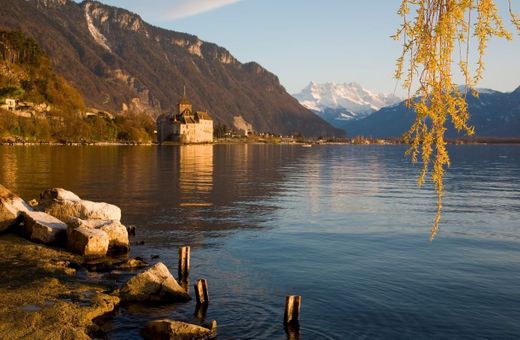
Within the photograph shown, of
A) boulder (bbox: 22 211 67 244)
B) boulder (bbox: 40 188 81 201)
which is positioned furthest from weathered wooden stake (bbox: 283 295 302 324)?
boulder (bbox: 40 188 81 201)

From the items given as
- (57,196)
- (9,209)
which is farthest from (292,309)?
(57,196)

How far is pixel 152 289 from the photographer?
20.4m

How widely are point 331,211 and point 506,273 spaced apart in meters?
22.4

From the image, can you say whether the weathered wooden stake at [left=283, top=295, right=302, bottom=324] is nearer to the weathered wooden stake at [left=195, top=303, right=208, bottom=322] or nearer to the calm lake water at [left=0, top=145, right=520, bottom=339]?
the calm lake water at [left=0, top=145, right=520, bottom=339]

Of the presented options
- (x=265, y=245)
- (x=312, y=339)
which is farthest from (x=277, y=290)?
(x=265, y=245)

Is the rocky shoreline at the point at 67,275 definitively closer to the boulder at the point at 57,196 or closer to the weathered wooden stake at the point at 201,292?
the boulder at the point at 57,196

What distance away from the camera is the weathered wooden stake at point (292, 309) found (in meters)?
18.4

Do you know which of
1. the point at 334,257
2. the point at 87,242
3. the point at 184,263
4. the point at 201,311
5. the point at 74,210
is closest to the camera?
the point at 201,311

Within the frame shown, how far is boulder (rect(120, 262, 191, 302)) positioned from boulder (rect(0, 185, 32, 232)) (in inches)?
526

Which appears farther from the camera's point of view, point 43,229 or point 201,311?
point 43,229

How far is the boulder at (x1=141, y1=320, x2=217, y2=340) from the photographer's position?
16469 millimetres

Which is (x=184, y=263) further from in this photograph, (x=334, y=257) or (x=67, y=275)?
(x=334, y=257)

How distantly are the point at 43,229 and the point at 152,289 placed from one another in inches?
465

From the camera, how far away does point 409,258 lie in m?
29.4
